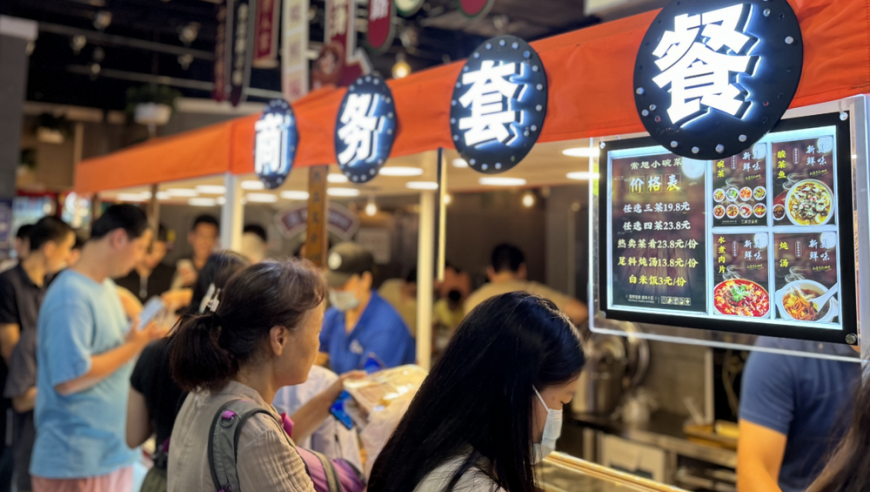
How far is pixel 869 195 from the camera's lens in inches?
57.9

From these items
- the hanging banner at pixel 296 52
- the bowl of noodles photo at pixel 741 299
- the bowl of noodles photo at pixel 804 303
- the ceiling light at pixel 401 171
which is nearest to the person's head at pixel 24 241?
the hanging banner at pixel 296 52

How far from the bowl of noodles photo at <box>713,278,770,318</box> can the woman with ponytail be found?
3.41 ft

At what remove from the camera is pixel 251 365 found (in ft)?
5.23

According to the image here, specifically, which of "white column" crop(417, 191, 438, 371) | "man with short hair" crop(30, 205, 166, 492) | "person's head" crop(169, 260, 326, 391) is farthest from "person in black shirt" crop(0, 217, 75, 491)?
"person's head" crop(169, 260, 326, 391)

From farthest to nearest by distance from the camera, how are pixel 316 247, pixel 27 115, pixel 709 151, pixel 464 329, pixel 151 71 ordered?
pixel 27 115 < pixel 151 71 < pixel 316 247 < pixel 709 151 < pixel 464 329

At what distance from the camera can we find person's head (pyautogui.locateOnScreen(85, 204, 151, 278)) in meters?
Answer: 3.04

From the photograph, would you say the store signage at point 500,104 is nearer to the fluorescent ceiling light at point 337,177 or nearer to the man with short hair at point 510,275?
the fluorescent ceiling light at point 337,177

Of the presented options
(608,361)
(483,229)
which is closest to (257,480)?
(608,361)

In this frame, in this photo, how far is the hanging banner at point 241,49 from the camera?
17.7ft

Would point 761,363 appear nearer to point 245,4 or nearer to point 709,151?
point 709,151

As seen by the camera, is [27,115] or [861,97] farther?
[27,115]

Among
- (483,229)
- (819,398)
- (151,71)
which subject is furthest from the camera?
(151,71)

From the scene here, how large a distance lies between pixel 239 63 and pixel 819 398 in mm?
4913

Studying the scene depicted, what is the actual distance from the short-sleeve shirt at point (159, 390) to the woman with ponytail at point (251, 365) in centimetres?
51
